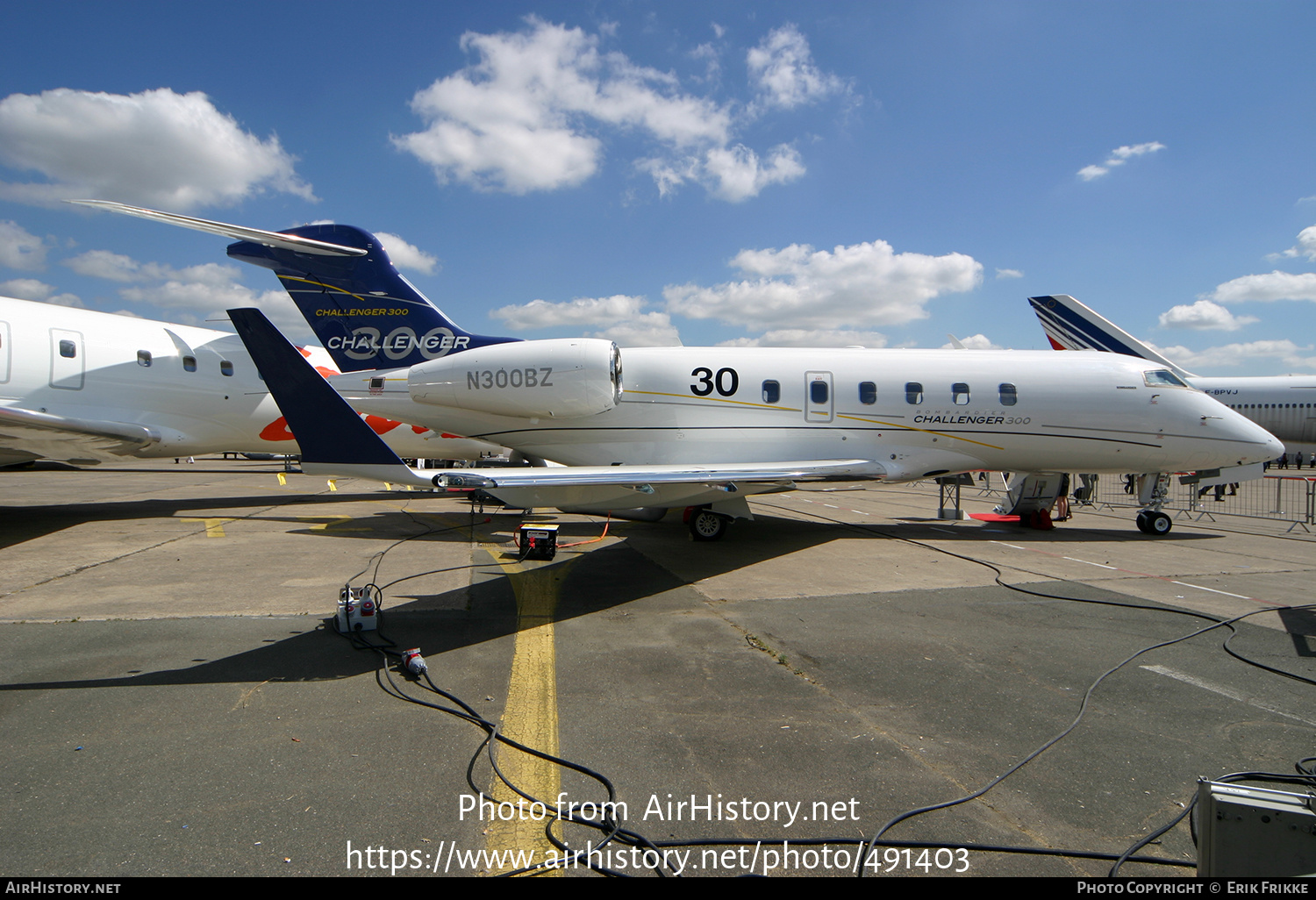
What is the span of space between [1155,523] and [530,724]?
1304 cm

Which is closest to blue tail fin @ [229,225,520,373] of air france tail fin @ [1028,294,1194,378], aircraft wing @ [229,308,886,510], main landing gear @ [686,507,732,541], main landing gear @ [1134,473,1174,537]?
main landing gear @ [686,507,732,541]

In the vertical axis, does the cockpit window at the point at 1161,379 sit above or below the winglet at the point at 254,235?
below

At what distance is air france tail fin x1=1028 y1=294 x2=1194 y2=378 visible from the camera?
2592cm

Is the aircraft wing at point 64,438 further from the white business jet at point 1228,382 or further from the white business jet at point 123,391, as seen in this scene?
the white business jet at point 1228,382

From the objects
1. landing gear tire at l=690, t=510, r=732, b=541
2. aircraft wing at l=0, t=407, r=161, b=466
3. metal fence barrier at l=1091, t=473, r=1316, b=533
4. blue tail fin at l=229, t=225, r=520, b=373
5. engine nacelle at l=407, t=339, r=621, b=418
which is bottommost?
metal fence barrier at l=1091, t=473, r=1316, b=533

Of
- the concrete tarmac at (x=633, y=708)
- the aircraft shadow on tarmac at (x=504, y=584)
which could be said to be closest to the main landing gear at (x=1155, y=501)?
the aircraft shadow on tarmac at (x=504, y=584)

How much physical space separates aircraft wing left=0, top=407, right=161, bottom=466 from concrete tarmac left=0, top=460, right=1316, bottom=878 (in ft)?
6.79

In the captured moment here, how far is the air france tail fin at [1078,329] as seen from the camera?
25.9m

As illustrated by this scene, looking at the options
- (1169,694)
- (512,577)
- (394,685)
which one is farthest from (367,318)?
(1169,694)

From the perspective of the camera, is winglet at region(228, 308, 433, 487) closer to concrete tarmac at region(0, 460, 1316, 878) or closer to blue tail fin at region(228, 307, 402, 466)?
blue tail fin at region(228, 307, 402, 466)

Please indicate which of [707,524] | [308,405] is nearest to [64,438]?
[308,405]

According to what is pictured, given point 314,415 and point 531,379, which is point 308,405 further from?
point 531,379

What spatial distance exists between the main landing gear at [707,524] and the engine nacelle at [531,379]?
2.35m

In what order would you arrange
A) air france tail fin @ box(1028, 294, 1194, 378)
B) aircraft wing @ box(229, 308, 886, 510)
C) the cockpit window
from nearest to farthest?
aircraft wing @ box(229, 308, 886, 510)
the cockpit window
air france tail fin @ box(1028, 294, 1194, 378)
